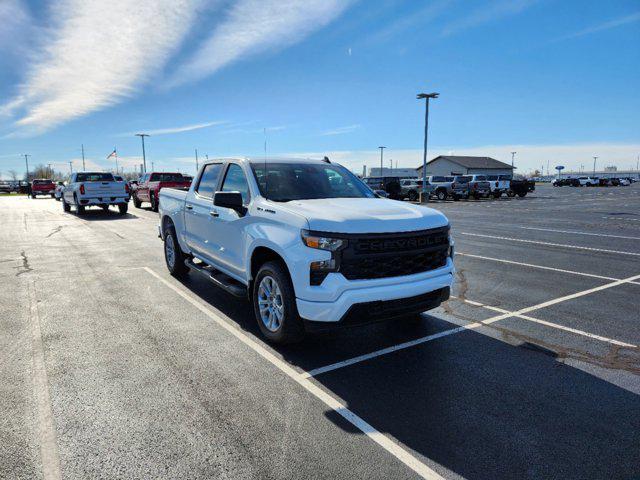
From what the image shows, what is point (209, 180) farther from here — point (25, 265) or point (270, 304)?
point (25, 265)

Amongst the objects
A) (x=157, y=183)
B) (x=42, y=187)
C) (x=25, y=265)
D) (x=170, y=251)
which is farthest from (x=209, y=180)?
(x=42, y=187)

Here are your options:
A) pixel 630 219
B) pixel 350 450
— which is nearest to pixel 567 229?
pixel 630 219

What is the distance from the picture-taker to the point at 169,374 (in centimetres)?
380

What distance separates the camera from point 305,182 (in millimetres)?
5203

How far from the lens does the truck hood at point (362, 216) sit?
3.81m

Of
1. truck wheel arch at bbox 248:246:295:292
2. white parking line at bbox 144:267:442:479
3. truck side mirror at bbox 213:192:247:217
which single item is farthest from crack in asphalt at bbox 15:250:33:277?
truck wheel arch at bbox 248:246:295:292

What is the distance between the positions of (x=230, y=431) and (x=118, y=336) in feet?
7.67

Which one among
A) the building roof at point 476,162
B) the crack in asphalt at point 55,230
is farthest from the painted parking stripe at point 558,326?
the building roof at point 476,162

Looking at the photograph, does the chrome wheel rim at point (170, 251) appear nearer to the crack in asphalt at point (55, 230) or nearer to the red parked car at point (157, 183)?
the crack in asphalt at point (55, 230)

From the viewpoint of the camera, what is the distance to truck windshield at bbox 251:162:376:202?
A: 4.92 m

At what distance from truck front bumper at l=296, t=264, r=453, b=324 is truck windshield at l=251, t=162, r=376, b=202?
1443 mm

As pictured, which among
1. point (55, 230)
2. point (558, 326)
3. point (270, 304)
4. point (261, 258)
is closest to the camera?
point (270, 304)

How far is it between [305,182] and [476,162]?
97.5 metres

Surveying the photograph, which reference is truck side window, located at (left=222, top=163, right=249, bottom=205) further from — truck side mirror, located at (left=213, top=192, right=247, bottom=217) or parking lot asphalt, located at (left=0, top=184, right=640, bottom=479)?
parking lot asphalt, located at (left=0, top=184, right=640, bottom=479)
